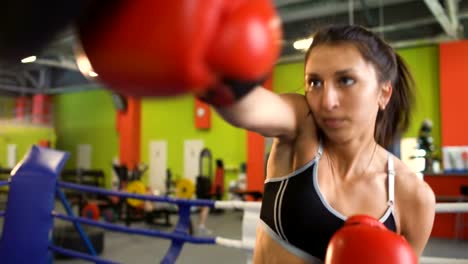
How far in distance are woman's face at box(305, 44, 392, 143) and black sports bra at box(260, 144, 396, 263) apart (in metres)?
0.12

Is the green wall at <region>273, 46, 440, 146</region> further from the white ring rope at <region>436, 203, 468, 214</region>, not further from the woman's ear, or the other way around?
the woman's ear

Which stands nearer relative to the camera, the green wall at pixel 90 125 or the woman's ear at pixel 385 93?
the woman's ear at pixel 385 93

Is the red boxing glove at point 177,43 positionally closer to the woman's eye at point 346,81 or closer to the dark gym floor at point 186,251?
the woman's eye at point 346,81

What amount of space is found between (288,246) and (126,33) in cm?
68

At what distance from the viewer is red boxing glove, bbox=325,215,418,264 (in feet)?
2.33

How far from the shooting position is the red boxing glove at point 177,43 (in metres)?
0.38

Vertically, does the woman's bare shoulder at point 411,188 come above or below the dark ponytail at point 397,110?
below

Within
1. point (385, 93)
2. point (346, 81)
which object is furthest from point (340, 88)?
Answer: point (385, 93)

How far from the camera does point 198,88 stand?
1.34 ft

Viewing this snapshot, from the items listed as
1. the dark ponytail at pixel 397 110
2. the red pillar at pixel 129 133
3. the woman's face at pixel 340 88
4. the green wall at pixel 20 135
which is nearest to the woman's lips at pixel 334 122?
the woman's face at pixel 340 88

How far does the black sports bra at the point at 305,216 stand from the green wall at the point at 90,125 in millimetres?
10397

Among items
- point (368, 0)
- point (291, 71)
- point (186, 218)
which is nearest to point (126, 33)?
point (186, 218)

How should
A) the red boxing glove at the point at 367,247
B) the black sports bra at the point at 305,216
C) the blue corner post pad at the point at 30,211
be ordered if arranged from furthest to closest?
the blue corner post pad at the point at 30,211, the black sports bra at the point at 305,216, the red boxing glove at the point at 367,247

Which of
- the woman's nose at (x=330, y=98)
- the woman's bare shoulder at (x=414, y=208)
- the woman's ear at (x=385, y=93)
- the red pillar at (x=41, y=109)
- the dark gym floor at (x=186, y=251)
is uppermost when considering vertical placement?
the red pillar at (x=41, y=109)
